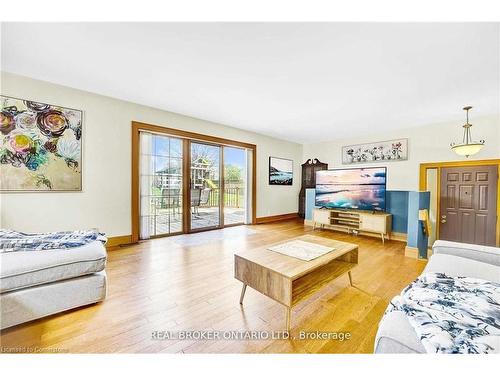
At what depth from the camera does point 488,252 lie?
1.64 m

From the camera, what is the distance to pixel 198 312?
1655 mm

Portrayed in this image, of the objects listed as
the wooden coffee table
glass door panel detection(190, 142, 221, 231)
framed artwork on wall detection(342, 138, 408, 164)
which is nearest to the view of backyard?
glass door panel detection(190, 142, 221, 231)

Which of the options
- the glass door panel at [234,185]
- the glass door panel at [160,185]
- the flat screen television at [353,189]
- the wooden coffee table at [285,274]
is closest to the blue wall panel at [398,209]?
the flat screen television at [353,189]

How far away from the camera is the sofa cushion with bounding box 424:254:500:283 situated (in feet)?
4.60

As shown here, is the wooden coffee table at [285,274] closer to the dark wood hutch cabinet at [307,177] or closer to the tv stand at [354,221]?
the tv stand at [354,221]

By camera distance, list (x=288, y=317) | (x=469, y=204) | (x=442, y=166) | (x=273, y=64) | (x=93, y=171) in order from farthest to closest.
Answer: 1. (x=442, y=166)
2. (x=469, y=204)
3. (x=93, y=171)
4. (x=273, y=64)
5. (x=288, y=317)

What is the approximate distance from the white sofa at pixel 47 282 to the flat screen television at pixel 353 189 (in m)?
4.21

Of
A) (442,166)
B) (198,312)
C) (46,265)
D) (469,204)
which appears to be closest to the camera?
(46,265)

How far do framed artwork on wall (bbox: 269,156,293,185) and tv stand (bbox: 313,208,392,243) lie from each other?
4.60 feet

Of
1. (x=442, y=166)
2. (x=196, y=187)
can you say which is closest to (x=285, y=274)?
(x=196, y=187)

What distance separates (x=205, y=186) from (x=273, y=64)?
2892 millimetres

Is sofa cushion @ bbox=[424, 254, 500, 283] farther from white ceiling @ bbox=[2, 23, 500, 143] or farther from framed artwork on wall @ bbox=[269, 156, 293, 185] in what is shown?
framed artwork on wall @ bbox=[269, 156, 293, 185]

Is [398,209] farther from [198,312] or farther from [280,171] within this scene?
[198,312]

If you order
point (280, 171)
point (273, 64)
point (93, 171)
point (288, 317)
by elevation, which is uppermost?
point (273, 64)
